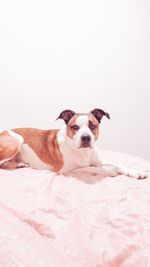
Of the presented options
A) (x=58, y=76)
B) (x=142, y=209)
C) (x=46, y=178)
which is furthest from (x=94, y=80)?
(x=142, y=209)

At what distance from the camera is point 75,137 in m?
2.10

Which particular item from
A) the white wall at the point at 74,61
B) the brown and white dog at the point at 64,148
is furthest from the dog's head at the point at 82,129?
the white wall at the point at 74,61

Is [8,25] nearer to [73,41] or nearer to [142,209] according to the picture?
[73,41]

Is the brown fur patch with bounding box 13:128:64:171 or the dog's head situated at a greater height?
the dog's head

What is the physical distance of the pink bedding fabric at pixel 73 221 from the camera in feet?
3.50

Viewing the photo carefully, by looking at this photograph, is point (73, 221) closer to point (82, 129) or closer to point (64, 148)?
point (82, 129)

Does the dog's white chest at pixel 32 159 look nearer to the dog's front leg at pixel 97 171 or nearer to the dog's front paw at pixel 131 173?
the dog's front leg at pixel 97 171

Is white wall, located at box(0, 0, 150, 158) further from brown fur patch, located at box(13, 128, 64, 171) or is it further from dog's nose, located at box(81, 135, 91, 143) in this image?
dog's nose, located at box(81, 135, 91, 143)

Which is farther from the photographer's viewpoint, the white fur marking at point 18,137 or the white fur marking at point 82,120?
the white fur marking at point 18,137

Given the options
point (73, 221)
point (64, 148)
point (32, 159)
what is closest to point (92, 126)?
point (64, 148)

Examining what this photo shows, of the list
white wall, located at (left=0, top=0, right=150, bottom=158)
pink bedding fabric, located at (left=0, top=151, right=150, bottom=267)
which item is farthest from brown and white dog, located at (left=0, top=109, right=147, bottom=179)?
white wall, located at (left=0, top=0, right=150, bottom=158)

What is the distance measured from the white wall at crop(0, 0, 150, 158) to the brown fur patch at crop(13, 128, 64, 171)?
73 centimetres

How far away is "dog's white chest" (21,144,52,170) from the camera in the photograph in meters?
2.31

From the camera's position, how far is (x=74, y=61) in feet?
10.2
